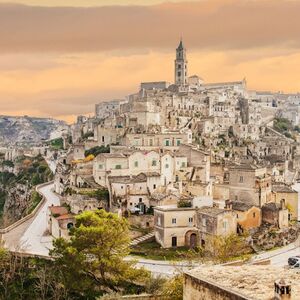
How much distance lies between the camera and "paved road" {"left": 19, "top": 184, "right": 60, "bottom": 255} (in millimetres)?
40406

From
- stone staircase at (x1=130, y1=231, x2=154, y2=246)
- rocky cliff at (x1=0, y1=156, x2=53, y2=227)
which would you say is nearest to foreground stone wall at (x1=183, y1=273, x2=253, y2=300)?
stone staircase at (x1=130, y1=231, x2=154, y2=246)

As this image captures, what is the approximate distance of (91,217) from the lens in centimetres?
3312

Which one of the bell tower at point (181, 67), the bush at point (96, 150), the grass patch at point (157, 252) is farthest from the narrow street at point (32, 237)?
the bell tower at point (181, 67)

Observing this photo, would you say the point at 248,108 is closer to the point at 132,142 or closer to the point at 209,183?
the point at 132,142

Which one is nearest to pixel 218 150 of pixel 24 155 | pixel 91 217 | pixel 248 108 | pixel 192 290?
pixel 248 108

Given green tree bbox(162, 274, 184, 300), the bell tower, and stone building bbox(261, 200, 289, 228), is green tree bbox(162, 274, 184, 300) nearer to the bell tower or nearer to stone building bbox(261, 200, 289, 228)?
stone building bbox(261, 200, 289, 228)

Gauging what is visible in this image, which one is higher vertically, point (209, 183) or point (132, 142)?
point (132, 142)

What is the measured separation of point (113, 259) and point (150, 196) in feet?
46.4

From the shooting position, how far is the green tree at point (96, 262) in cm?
3066

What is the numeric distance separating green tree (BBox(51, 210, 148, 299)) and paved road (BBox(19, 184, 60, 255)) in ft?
27.5

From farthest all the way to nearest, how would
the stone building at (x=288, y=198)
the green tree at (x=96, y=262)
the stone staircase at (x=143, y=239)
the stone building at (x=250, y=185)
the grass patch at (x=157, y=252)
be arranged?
the stone building at (x=288, y=198) → the stone building at (x=250, y=185) → the stone staircase at (x=143, y=239) → the grass patch at (x=157, y=252) → the green tree at (x=96, y=262)

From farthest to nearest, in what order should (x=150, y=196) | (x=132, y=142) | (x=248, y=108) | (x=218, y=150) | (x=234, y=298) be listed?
(x=248, y=108), (x=218, y=150), (x=132, y=142), (x=150, y=196), (x=234, y=298)

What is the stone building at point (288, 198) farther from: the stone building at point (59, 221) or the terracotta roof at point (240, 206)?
the stone building at point (59, 221)

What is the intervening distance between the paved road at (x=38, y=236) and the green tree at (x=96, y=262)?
329 inches
